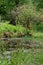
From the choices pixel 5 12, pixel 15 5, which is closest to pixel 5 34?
pixel 5 12

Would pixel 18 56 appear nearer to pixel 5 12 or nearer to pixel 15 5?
pixel 5 12

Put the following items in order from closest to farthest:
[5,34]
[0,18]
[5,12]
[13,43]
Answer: [13,43]
[5,34]
[0,18]
[5,12]

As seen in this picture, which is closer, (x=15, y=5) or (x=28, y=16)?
(x=28, y=16)

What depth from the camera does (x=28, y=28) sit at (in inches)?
1185

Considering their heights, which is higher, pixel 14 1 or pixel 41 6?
pixel 14 1

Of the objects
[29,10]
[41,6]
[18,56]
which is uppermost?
[18,56]

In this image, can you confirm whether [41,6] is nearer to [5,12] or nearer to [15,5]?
[15,5]

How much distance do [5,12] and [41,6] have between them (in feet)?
47.9

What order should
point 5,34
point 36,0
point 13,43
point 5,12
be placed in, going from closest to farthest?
point 13,43 → point 5,34 → point 5,12 → point 36,0

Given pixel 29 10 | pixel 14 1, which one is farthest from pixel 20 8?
pixel 14 1

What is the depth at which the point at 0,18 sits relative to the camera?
29062mm

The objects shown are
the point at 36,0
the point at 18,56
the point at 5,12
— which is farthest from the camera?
the point at 36,0

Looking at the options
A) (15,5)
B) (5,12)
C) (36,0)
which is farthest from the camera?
(36,0)

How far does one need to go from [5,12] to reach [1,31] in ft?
19.9
